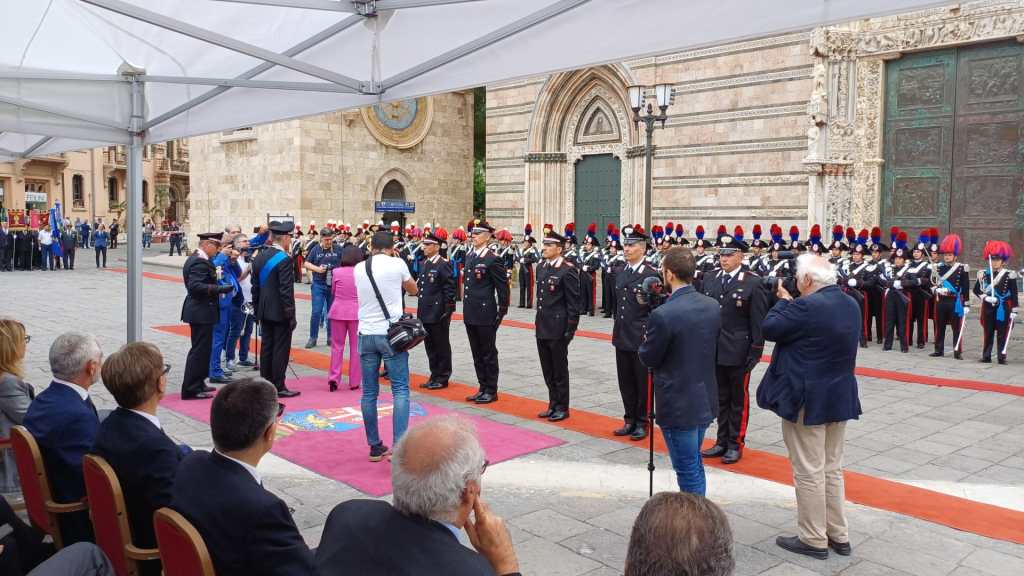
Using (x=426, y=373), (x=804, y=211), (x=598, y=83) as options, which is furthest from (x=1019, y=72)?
(x=426, y=373)

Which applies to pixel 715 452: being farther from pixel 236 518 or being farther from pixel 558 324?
pixel 236 518

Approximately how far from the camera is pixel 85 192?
53000 millimetres

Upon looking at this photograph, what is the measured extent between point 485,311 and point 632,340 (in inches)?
92.1

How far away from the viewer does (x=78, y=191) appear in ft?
174

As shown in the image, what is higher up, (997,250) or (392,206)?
(392,206)

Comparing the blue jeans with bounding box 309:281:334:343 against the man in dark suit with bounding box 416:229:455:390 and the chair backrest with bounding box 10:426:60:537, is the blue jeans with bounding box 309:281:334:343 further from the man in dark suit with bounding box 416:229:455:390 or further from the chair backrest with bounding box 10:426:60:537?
the chair backrest with bounding box 10:426:60:537

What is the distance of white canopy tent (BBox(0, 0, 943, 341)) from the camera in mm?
4887

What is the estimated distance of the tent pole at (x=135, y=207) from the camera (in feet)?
22.7

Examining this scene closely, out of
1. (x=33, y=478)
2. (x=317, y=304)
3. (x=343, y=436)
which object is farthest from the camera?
(x=317, y=304)

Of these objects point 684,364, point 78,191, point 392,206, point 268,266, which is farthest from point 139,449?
point 78,191

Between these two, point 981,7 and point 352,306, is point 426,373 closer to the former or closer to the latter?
point 352,306

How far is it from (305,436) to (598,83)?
16907 mm

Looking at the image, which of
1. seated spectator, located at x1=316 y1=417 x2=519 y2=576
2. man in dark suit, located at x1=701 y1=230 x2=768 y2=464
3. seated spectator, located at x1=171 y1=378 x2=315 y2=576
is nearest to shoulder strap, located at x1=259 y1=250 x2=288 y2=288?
man in dark suit, located at x1=701 y1=230 x2=768 y2=464

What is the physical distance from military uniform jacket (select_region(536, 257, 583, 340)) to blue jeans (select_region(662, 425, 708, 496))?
3135 mm
